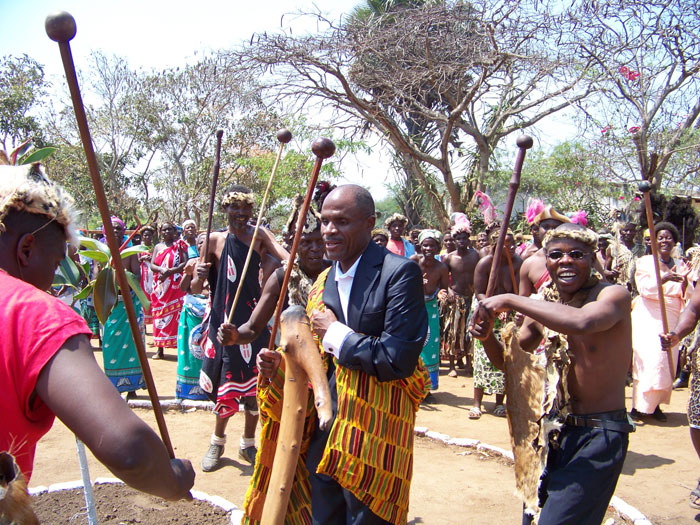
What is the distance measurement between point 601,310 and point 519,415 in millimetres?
758

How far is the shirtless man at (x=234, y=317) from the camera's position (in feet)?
16.3

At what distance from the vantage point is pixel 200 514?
13.0ft

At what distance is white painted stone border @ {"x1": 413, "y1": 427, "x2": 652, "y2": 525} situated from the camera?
3.95 meters

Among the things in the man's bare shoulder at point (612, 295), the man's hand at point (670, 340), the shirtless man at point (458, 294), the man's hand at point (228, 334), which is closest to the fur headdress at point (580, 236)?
the man's bare shoulder at point (612, 295)

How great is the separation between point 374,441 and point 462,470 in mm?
2752

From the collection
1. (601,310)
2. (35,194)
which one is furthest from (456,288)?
(35,194)

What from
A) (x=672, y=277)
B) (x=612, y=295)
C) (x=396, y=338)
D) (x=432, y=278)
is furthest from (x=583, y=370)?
(x=432, y=278)

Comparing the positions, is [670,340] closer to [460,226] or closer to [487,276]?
[487,276]

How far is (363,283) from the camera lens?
2756mm

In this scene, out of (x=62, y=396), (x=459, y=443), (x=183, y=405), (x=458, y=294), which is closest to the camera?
(x=62, y=396)

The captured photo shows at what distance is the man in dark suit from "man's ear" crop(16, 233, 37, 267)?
1.38m

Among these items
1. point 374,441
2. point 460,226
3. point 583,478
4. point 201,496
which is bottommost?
point 201,496

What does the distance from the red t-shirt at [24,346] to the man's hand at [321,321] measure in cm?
147

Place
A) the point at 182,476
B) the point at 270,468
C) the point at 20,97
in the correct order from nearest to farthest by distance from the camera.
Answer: the point at 182,476 → the point at 270,468 → the point at 20,97
